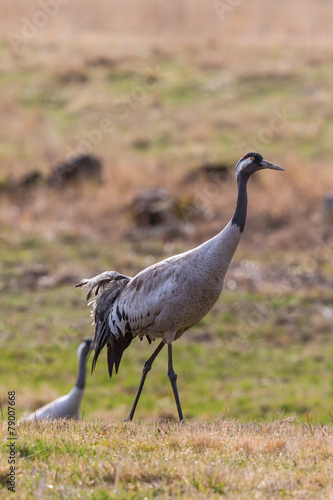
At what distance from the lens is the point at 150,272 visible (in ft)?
23.3

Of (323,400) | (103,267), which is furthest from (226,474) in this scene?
(103,267)

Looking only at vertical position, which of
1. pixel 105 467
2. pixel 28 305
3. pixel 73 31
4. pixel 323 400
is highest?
pixel 73 31

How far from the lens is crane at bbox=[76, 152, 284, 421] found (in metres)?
6.68

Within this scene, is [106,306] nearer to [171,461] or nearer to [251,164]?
[251,164]

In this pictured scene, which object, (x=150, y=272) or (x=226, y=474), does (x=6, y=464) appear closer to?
(x=226, y=474)

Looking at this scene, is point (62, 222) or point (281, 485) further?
point (62, 222)

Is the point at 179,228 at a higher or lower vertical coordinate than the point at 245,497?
higher

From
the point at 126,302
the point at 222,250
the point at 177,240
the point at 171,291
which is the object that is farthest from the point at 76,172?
the point at 222,250

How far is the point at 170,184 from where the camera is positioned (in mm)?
23312

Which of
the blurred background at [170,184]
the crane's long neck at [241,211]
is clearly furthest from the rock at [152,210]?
the crane's long neck at [241,211]

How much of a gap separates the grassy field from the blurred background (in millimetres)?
60

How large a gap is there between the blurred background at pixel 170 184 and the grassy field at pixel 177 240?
0.06 m

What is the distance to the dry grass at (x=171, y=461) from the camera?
4625 millimetres

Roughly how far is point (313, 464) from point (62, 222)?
16676mm
